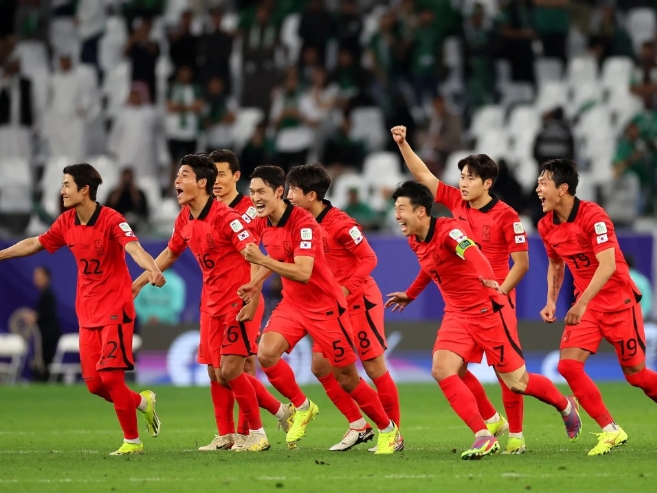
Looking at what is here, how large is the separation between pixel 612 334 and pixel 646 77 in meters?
14.2

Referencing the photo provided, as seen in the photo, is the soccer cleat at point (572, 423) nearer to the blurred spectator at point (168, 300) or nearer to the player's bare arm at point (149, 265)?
the player's bare arm at point (149, 265)

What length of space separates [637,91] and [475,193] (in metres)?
13.5

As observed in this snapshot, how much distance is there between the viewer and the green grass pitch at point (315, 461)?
854cm

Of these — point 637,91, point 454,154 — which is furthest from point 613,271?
point 637,91

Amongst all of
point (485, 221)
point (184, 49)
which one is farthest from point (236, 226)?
point (184, 49)

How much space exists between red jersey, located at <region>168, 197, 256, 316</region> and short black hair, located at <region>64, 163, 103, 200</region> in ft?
2.84

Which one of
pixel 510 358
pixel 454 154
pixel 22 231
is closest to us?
pixel 510 358

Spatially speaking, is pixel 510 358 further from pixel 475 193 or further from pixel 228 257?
pixel 228 257

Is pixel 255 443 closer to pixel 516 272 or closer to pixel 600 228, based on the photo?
pixel 516 272

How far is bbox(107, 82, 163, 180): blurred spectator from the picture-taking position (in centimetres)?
2247

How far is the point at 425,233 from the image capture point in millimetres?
10148

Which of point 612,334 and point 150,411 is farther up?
point 612,334

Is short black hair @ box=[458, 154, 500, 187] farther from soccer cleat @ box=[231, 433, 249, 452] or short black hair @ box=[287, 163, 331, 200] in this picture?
soccer cleat @ box=[231, 433, 249, 452]

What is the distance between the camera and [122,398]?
10.5m
